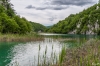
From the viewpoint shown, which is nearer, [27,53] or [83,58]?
[83,58]

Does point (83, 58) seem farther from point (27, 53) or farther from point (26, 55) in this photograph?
point (27, 53)

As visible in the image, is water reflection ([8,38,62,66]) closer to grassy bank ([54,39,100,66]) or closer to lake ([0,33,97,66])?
lake ([0,33,97,66])

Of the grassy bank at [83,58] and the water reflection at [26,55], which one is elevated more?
the grassy bank at [83,58]

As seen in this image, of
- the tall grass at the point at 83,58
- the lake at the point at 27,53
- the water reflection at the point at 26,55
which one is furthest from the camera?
the water reflection at the point at 26,55

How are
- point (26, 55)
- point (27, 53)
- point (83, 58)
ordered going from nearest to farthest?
point (83, 58) → point (26, 55) → point (27, 53)

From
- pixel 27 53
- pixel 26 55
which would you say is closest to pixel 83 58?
pixel 26 55

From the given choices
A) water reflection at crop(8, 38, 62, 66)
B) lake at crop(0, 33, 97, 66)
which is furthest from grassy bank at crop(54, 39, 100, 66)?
water reflection at crop(8, 38, 62, 66)

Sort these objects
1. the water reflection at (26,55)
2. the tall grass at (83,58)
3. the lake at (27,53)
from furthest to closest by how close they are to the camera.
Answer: the water reflection at (26,55), the lake at (27,53), the tall grass at (83,58)

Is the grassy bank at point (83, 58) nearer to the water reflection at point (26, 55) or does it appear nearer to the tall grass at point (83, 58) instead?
the tall grass at point (83, 58)

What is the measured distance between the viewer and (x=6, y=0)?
104m

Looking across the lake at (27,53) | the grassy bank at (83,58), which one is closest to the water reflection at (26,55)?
the lake at (27,53)

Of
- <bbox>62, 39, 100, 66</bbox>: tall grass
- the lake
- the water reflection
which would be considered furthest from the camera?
the water reflection

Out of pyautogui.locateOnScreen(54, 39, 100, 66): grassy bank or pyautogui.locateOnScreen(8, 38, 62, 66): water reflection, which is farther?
pyautogui.locateOnScreen(8, 38, 62, 66): water reflection

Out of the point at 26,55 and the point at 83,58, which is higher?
the point at 83,58
